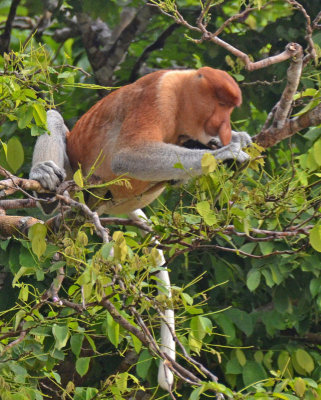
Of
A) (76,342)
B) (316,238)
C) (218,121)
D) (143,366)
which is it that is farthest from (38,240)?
(218,121)

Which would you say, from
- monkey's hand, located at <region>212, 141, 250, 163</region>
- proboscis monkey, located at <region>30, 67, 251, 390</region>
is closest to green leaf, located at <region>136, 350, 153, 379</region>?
proboscis monkey, located at <region>30, 67, 251, 390</region>

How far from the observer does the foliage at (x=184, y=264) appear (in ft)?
7.59

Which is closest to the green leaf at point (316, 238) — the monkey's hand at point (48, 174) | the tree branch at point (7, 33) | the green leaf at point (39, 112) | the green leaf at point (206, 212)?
the green leaf at point (206, 212)

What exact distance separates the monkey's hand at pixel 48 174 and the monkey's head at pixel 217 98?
63 cm

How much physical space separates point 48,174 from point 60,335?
3.53 feet

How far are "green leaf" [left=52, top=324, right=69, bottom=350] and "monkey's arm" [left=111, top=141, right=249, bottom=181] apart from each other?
1063 millimetres

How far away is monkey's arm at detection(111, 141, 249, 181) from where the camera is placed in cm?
328

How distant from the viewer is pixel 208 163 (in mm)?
2408

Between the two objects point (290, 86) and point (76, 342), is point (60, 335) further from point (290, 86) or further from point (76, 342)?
point (290, 86)

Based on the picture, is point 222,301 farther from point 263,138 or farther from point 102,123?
point 263,138

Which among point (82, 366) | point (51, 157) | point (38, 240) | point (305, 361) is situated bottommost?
point (305, 361)

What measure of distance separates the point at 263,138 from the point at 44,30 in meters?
2.30

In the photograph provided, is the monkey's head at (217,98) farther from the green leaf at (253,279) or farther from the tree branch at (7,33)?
the tree branch at (7,33)

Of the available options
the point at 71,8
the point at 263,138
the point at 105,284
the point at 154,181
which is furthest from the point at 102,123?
the point at 105,284
